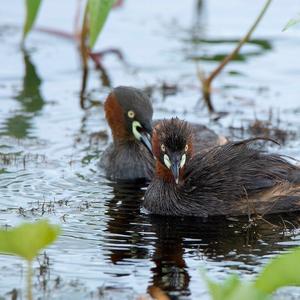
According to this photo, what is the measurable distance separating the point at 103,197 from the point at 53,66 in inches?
222

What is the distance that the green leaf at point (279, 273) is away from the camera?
21.4ft

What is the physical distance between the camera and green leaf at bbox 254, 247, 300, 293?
21.4 feet

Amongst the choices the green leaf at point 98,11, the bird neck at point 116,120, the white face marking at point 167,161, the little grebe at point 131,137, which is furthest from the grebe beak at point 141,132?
the white face marking at point 167,161

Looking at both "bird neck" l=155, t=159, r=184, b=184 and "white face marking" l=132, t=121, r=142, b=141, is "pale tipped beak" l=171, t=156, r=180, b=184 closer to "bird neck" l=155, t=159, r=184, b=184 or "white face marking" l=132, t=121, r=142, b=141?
"bird neck" l=155, t=159, r=184, b=184

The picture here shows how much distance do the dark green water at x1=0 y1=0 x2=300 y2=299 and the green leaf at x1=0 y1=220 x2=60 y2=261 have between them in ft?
5.99

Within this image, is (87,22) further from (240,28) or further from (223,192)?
(223,192)

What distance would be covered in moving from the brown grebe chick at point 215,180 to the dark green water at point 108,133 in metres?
0.19

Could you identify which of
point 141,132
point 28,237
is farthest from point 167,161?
point 28,237

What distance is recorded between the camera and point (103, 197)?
37.6 ft

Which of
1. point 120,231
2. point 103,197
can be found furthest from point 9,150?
point 120,231

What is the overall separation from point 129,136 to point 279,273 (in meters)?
6.58

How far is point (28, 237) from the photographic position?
21.1 ft

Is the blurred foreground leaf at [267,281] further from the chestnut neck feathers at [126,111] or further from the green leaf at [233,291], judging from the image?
the chestnut neck feathers at [126,111]

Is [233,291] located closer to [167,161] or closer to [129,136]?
[167,161]
